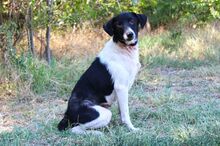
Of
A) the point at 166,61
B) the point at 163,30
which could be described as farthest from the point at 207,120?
the point at 163,30

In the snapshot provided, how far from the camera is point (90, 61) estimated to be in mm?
10156

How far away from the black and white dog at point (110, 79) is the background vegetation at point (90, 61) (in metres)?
0.22

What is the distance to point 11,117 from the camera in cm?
657

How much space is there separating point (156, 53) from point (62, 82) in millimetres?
3891

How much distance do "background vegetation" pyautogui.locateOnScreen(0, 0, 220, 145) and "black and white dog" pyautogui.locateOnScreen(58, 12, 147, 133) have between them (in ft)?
0.71

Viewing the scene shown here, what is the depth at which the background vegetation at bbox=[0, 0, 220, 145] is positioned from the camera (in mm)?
5395

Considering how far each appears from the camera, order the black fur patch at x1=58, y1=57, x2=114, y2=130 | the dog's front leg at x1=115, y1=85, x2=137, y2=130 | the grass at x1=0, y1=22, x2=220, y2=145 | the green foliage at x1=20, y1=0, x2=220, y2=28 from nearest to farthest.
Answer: the grass at x1=0, y1=22, x2=220, y2=145 → the black fur patch at x1=58, y1=57, x2=114, y2=130 → the dog's front leg at x1=115, y1=85, x2=137, y2=130 → the green foliage at x1=20, y1=0, x2=220, y2=28

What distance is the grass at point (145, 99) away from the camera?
202 inches

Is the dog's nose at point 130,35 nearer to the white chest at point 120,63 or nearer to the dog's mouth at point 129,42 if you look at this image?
the dog's mouth at point 129,42

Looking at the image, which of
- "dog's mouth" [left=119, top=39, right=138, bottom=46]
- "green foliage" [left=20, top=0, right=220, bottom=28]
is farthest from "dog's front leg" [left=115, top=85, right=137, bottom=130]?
"green foliage" [left=20, top=0, right=220, bottom=28]

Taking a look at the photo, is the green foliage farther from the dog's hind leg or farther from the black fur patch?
the dog's hind leg

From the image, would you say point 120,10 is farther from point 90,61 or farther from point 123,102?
point 123,102

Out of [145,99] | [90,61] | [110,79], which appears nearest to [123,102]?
[110,79]

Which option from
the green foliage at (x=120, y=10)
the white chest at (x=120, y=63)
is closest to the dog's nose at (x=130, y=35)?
the white chest at (x=120, y=63)
